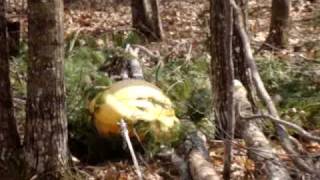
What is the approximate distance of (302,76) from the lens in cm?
639

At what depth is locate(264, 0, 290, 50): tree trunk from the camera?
33.3ft

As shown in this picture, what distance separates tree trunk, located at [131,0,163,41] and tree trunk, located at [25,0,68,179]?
7.20 m

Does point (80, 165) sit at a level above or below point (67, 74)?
below

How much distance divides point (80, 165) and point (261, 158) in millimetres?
1701

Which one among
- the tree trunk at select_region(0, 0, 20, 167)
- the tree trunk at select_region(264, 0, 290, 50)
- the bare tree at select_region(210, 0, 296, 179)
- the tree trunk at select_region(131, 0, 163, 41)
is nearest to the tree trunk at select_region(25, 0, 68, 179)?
the tree trunk at select_region(0, 0, 20, 167)

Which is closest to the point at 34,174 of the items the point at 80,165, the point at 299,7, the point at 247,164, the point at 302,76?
the point at 80,165

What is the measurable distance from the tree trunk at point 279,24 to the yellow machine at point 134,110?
539 cm

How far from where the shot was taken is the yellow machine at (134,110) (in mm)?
4805

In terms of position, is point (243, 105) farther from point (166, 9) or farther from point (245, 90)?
point (166, 9)

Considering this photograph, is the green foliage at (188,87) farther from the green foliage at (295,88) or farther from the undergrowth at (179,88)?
the green foliage at (295,88)

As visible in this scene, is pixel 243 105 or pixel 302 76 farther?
pixel 302 76

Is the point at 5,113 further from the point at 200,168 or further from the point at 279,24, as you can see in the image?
the point at 279,24

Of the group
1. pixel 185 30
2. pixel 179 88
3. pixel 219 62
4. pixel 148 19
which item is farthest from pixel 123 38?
pixel 219 62

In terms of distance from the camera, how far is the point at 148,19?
1172 centimetres
